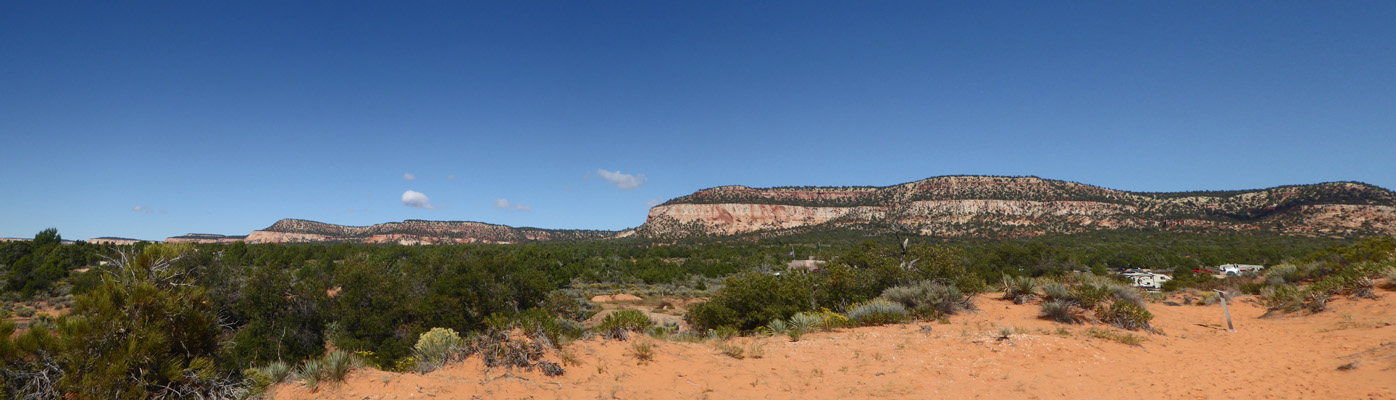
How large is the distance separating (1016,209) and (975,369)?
90845 mm

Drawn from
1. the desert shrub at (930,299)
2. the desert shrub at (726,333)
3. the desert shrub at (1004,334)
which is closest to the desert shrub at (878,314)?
the desert shrub at (930,299)

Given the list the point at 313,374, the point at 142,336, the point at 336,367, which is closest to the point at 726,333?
the point at 336,367

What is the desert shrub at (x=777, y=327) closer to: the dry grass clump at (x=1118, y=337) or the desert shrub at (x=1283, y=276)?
the dry grass clump at (x=1118, y=337)

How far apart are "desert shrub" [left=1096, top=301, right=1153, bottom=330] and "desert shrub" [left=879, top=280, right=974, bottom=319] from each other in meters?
2.78

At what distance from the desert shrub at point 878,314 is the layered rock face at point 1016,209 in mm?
68571

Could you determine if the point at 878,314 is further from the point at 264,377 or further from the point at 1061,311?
the point at 264,377

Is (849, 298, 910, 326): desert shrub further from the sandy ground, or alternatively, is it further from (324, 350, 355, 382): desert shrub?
(324, 350, 355, 382): desert shrub

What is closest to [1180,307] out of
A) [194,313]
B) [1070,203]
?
[194,313]

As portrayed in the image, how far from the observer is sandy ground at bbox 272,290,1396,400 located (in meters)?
6.82

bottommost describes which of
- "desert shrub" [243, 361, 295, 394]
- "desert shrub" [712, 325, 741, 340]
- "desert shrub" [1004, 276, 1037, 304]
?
"desert shrub" [712, 325, 741, 340]

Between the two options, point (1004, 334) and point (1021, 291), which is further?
point (1021, 291)

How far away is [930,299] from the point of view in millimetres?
13266

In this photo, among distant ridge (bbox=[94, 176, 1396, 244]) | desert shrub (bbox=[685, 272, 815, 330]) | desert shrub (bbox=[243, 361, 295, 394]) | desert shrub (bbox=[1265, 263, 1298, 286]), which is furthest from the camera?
distant ridge (bbox=[94, 176, 1396, 244])

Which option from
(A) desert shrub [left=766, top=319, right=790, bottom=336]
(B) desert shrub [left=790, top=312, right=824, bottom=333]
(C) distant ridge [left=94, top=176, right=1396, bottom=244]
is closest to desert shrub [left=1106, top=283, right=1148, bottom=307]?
(B) desert shrub [left=790, top=312, right=824, bottom=333]
